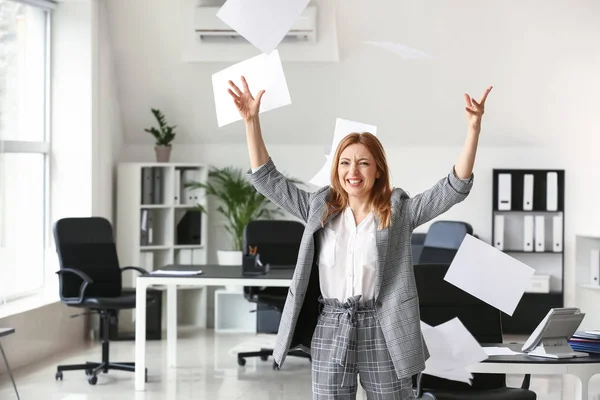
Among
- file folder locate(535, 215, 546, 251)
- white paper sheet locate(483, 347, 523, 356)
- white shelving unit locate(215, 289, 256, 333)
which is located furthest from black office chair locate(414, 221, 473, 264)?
white paper sheet locate(483, 347, 523, 356)

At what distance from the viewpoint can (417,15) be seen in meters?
7.31

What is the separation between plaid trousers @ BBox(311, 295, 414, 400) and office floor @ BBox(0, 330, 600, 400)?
3092 millimetres

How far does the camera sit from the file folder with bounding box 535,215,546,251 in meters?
7.89

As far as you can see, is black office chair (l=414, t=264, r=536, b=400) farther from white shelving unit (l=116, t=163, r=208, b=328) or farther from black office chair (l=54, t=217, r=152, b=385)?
white shelving unit (l=116, t=163, r=208, b=328)

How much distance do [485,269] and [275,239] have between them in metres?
3.68

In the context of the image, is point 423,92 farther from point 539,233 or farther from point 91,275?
point 91,275

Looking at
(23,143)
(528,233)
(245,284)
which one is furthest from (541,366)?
(23,143)

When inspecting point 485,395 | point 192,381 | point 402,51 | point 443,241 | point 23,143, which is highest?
point 402,51

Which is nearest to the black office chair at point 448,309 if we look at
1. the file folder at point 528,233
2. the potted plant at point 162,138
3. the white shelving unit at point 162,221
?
the file folder at point 528,233

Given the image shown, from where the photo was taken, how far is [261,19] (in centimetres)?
269

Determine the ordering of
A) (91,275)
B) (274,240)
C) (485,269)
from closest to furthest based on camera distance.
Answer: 1. (485,269)
2. (91,275)
3. (274,240)

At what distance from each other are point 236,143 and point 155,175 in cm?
88

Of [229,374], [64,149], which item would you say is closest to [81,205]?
[64,149]

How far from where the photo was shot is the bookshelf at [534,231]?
789 centimetres
